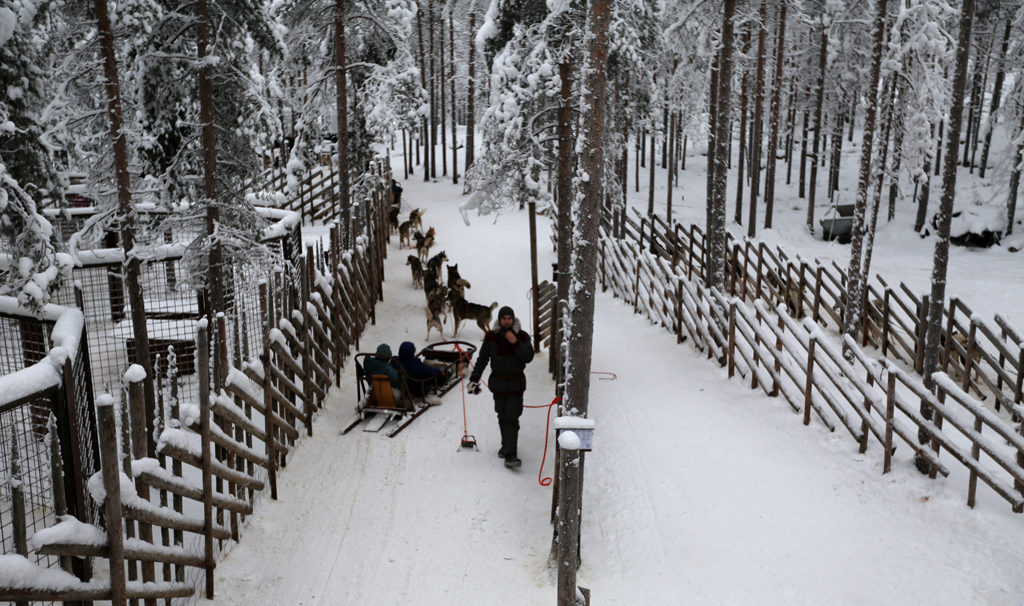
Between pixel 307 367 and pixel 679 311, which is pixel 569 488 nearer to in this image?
pixel 307 367

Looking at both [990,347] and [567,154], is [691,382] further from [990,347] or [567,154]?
[990,347]

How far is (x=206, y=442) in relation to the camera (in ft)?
19.5

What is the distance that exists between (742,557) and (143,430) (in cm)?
524

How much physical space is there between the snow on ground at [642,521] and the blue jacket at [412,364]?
58 centimetres

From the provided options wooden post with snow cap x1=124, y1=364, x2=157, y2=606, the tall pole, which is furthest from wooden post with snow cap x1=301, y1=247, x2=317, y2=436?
the tall pole

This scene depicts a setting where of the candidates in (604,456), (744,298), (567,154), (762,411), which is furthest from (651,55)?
(604,456)

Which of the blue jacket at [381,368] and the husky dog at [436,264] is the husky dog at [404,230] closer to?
the husky dog at [436,264]

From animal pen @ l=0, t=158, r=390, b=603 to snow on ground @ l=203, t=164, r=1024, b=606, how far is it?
669 millimetres

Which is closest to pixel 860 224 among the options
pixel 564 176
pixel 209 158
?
pixel 564 176

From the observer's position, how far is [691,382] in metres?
11.6

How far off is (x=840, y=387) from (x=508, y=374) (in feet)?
13.0

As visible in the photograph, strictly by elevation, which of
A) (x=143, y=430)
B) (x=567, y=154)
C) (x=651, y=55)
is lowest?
(x=143, y=430)

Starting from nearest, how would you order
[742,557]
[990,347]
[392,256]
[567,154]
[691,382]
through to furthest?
[742,557], [691,382], [567,154], [990,347], [392,256]

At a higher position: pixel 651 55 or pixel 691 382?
pixel 651 55
